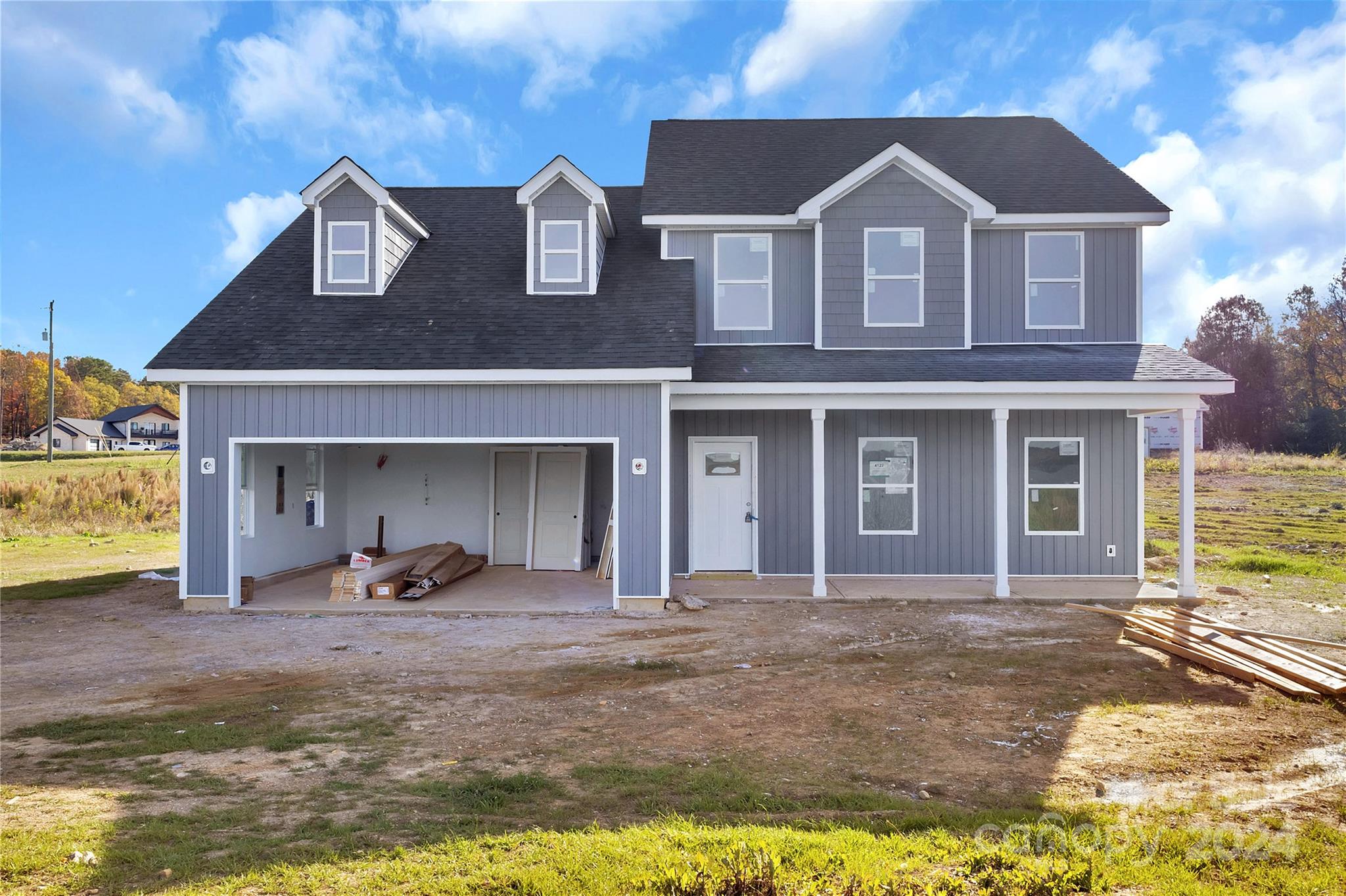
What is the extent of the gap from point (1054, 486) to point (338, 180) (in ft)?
42.2

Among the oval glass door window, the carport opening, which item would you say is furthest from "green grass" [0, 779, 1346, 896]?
the oval glass door window

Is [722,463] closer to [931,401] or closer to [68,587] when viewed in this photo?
[931,401]

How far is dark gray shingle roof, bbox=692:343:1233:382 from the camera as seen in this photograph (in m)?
10.6

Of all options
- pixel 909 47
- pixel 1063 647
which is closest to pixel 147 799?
pixel 1063 647

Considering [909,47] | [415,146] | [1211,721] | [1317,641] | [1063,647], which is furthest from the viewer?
[415,146]

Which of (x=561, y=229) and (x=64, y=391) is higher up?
(x=64, y=391)

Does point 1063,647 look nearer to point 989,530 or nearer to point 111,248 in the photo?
point 989,530

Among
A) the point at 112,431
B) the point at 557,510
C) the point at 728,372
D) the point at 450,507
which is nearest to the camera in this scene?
the point at 728,372

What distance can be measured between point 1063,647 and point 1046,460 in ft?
16.1

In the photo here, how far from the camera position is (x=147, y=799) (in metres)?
4.42

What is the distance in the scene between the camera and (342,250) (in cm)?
1229

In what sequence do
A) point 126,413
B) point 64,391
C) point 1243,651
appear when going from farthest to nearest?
point 126,413 < point 64,391 < point 1243,651

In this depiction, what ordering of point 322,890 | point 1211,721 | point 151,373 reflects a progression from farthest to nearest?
point 151,373, point 1211,721, point 322,890

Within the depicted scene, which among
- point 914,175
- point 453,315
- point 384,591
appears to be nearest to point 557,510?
point 384,591
